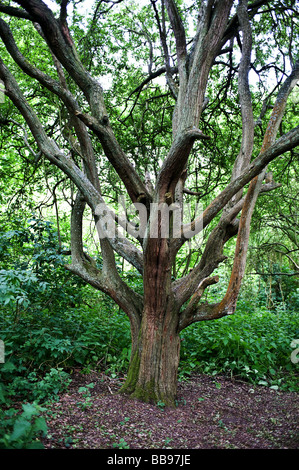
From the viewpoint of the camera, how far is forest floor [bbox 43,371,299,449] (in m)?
3.04

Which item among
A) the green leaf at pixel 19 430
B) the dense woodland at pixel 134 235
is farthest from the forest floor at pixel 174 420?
the green leaf at pixel 19 430

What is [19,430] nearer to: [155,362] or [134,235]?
[155,362]

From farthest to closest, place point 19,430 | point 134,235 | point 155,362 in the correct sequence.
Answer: point 134,235, point 155,362, point 19,430

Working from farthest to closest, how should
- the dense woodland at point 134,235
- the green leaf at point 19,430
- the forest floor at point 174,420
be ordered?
the dense woodland at point 134,235 → the forest floor at point 174,420 → the green leaf at point 19,430

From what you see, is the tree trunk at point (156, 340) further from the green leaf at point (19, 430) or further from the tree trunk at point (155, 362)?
the green leaf at point (19, 430)

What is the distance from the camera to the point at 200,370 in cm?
534

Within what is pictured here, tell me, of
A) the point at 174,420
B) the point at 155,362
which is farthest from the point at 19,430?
the point at 155,362

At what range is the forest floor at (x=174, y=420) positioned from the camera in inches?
120

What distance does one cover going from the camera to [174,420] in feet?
11.8

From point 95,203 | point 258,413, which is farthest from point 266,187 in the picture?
point 258,413

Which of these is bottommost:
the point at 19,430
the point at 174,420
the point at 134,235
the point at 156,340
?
the point at 174,420

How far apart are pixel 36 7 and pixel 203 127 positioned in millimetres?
3581

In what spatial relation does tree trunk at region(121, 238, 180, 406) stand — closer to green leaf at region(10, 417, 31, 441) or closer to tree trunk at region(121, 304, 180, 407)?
tree trunk at region(121, 304, 180, 407)

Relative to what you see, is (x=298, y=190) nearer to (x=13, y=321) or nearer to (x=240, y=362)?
(x=240, y=362)
